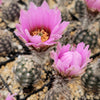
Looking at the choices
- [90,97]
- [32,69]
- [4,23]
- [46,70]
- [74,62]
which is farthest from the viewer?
[4,23]

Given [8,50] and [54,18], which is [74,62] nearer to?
[54,18]

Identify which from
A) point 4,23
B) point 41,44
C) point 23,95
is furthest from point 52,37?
point 4,23

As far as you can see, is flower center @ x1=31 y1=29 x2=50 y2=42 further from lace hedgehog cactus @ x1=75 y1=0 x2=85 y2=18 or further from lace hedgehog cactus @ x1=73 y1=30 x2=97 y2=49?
lace hedgehog cactus @ x1=75 y1=0 x2=85 y2=18

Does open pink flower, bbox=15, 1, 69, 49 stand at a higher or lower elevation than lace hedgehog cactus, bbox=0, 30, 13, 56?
higher

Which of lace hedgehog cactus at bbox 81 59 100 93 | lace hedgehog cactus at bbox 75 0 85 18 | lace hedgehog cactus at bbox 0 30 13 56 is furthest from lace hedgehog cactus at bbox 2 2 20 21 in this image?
lace hedgehog cactus at bbox 81 59 100 93

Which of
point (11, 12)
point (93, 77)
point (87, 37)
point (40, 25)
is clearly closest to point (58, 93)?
point (93, 77)

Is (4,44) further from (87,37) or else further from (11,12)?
(87,37)

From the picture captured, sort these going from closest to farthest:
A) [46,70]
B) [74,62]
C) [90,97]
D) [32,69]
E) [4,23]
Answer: [74,62]
[32,69]
[90,97]
[46,70]
[4,23]

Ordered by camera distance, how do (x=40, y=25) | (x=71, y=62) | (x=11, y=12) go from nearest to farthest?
(x=71, y=62) < (x=40, y=25) < (x=11, y=12)
